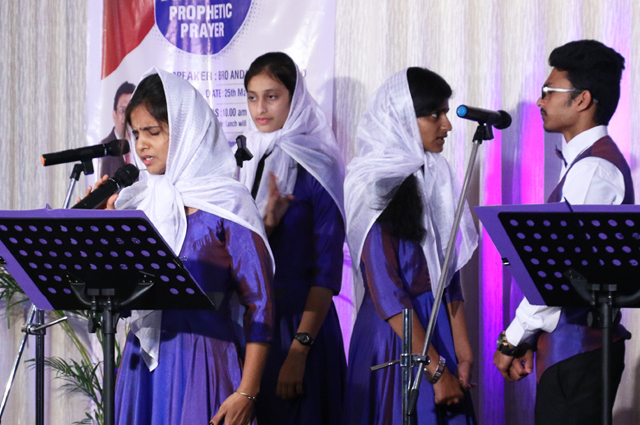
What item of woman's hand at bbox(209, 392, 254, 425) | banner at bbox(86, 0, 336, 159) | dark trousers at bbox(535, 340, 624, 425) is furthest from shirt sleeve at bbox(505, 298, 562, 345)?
banner at bbox(86, 0, 336, 159)

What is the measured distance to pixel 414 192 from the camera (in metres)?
2.69

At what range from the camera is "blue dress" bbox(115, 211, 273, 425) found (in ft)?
7.07

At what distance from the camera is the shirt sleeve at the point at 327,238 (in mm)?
2842

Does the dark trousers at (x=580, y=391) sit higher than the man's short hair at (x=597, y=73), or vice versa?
the man's short hair at (x=597, y=73)

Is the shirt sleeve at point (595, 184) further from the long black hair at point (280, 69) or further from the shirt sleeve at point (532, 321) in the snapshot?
the long black hair at point (280, 69)

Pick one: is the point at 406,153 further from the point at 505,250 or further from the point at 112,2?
the point at 112,2

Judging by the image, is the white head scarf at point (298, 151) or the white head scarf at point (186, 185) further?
the white head scarf at point (298, 151)

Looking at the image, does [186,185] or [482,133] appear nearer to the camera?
[186,185]

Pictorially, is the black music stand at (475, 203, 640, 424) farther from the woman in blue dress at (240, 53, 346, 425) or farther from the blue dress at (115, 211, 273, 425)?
the woman in blue dress at (240, 53, 346, 425)

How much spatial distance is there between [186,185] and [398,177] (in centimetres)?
79

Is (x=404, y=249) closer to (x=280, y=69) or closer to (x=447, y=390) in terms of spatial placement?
(x=447, y=390)

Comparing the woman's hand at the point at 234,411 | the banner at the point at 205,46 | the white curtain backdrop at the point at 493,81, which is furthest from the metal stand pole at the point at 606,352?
the banner at the point at 205,46

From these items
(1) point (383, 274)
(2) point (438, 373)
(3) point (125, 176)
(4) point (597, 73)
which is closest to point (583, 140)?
(4) point (597, 73)

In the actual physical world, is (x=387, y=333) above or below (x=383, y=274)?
below
